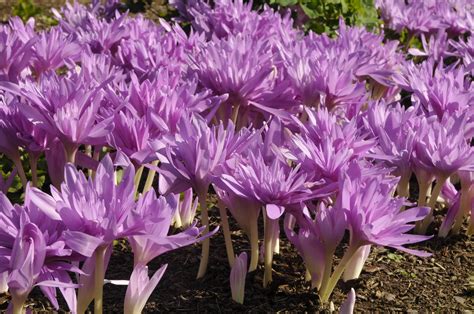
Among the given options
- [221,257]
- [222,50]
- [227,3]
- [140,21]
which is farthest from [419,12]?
[221,257]

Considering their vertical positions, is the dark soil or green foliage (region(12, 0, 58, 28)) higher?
the dark soil

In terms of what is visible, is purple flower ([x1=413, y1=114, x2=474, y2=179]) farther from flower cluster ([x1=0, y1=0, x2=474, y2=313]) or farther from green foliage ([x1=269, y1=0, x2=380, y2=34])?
green foliage ([x1=269, y1=0, x2=380, y2=34])

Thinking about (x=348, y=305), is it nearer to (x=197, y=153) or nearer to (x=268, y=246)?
(x=268, y=246)

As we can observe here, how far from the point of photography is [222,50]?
131 inches

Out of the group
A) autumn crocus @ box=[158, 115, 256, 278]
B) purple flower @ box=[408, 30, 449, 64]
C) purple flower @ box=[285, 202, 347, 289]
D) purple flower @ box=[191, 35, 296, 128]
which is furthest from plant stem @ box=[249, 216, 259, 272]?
purple flower @ box=[408, 30, 449, 64]

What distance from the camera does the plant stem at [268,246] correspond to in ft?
8.95

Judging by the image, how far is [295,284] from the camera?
9.39ft

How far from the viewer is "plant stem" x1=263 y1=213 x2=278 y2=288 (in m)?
2.73

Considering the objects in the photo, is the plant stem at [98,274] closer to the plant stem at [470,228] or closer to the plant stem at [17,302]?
the plant stem at [17,302]

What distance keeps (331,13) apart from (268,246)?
123 inches

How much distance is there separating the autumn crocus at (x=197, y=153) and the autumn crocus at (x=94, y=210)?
0.97 ft

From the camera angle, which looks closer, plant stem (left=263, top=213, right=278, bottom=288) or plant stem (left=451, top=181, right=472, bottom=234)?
plant stem (left=263, top=213, right=278, bottom=288)

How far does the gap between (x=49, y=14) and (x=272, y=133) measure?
19.1ft

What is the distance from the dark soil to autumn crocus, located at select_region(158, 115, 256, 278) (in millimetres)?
500
